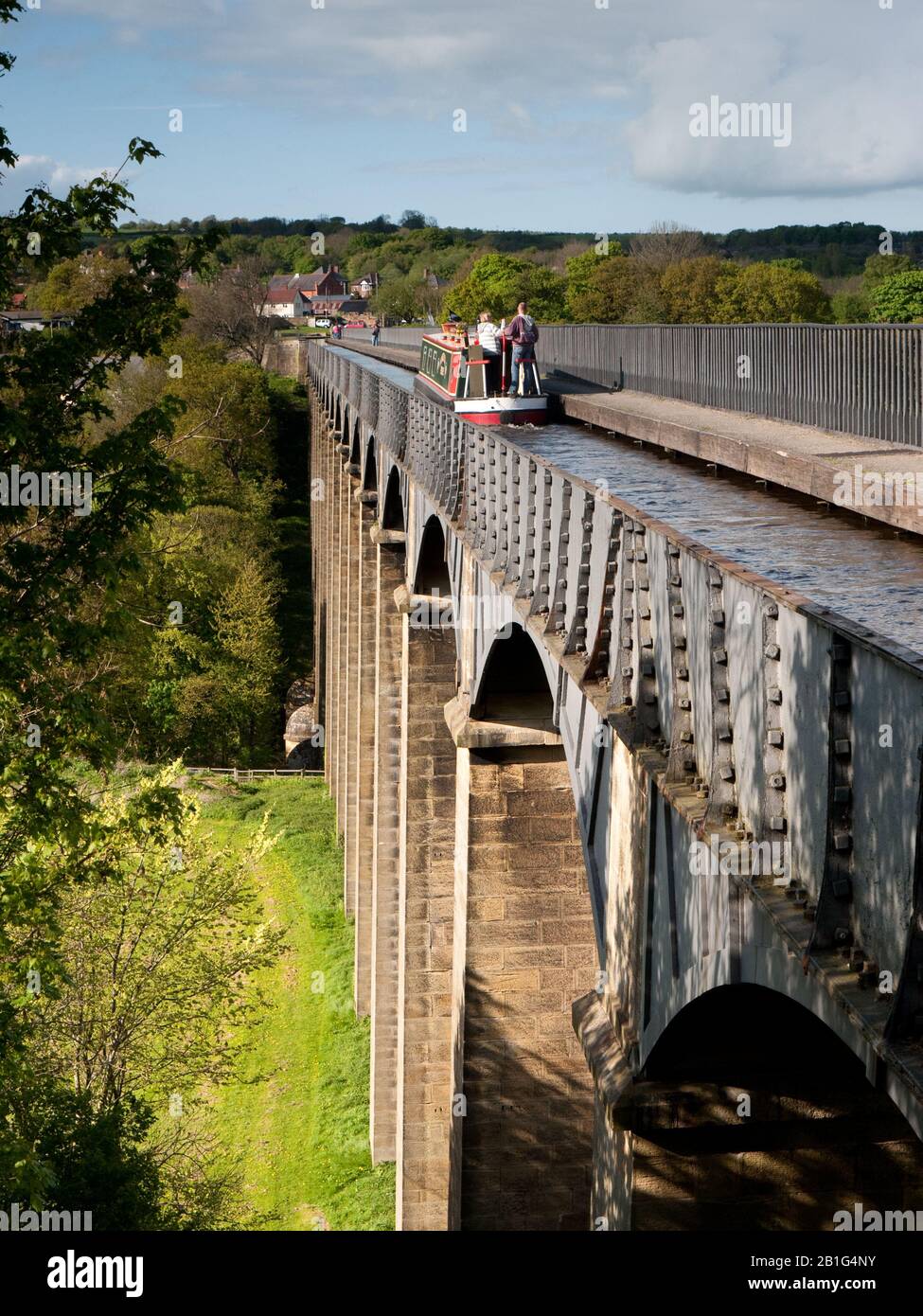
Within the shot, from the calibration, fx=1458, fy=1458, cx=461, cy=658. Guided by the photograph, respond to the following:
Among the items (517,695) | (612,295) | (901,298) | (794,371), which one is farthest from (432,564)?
(612,295)

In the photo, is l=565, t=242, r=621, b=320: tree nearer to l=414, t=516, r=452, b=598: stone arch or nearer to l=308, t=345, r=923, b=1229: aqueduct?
l=414, t=516, r=452, b=598: stone arch

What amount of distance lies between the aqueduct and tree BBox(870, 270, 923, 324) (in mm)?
36825

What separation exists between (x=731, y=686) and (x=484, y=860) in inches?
326

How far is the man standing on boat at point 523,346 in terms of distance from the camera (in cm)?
1884

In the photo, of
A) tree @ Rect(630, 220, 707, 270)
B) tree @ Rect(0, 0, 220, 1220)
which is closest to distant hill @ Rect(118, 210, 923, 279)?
tree @ Rect(630, 220, 707, 270)

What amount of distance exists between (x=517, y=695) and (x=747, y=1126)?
21.8 ft

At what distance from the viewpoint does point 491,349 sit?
20.0 meters

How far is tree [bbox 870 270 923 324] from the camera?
48.1m

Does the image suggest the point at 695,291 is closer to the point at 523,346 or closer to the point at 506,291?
the point at 506,291

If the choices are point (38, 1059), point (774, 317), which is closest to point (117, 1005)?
point (38, 1059)

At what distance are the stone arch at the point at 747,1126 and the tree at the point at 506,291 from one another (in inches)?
2800

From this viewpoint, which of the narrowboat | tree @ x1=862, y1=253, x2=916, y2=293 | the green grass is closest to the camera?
the narrowboat

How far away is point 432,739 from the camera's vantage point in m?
18.4
